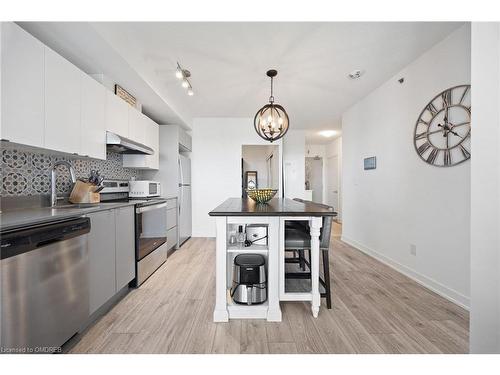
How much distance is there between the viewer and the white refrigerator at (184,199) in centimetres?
→ 370

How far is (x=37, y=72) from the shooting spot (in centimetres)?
142

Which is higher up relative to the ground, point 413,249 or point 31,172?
point 31,172

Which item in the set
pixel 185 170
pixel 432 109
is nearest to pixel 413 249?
pixel 432 109

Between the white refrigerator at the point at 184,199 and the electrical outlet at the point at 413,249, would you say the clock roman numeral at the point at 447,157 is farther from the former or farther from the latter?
the white refrigerator at the point at 184,199

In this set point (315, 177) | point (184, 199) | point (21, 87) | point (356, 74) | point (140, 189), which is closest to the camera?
point (21, 87)

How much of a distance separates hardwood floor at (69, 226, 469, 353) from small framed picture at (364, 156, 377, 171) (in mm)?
1604

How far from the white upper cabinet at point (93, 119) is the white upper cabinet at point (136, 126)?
472mm

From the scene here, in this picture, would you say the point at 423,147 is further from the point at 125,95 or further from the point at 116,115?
the point at 125,95

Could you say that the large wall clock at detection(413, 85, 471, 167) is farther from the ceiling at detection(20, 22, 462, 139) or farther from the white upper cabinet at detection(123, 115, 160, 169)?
the white upper cabinet at detection(123, 115, 160, 169)

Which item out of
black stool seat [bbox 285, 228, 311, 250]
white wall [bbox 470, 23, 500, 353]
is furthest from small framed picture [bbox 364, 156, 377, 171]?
white wall [bbox 470, 23, 500, 353]

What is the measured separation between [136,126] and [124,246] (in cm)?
157

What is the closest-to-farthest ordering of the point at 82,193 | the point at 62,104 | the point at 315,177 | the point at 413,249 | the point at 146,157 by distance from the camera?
the point at 62,104 < the point at 82,193 < the point at 413,249 < the point at 146,157 < the point at 315,177

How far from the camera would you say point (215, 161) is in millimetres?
4508
